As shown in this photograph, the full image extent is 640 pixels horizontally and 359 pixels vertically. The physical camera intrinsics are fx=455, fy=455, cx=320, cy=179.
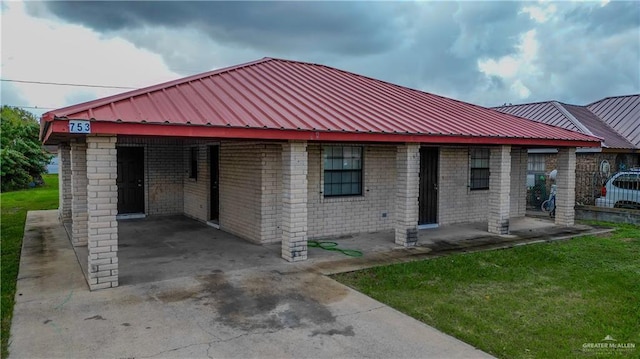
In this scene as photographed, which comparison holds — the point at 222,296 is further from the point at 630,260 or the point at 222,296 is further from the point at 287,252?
the point at 630,260

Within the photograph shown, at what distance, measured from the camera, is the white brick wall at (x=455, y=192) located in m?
12.5

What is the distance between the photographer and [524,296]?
666 cm

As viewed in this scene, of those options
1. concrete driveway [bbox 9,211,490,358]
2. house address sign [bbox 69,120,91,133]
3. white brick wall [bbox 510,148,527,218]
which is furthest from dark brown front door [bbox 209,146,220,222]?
white brick wall [bbox 510,148,527,218]

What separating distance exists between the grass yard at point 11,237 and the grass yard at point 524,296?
4606mm

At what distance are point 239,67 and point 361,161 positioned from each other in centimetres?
384

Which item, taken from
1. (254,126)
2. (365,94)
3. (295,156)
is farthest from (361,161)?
(254,126)

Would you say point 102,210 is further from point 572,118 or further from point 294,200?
point 572,118

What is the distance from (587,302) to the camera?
641cm

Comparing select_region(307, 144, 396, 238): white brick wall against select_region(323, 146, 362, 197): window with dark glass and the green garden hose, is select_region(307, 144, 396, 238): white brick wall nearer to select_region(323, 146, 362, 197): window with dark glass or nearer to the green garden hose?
select_region(323, 146, 362, 197): window with dark glass

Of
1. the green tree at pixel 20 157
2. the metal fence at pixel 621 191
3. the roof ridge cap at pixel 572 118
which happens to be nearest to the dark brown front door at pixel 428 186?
the metal fence at pixel 621 191

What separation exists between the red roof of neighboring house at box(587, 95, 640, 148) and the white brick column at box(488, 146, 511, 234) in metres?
11.3

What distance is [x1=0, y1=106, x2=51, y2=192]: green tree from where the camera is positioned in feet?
81.9

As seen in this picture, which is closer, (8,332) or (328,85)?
(8,332)

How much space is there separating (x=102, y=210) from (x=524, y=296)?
247 inches
